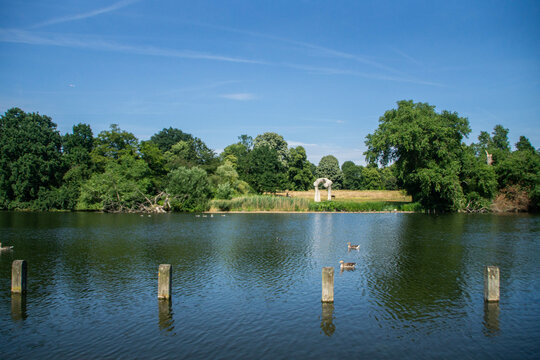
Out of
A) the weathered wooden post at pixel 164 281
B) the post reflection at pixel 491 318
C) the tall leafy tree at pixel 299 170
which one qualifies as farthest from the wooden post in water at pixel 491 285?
the tall leafy tree at pixel 299 170

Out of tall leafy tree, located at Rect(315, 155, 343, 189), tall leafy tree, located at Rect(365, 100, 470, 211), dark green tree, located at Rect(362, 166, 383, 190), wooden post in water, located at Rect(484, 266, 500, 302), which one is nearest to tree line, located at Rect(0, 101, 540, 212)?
tall leafy tree, located at Rect(365, 100, 470, 211)

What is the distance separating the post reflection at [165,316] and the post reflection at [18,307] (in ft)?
14.5

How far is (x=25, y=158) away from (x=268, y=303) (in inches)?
2468

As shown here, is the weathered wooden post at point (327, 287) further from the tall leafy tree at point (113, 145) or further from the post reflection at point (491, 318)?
the tall leafy tree at point (113, 145)

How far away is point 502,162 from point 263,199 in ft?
128

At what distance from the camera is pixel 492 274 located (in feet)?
46.6

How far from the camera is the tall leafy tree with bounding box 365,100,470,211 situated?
54562mm

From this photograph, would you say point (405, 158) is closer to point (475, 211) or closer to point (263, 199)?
point (475, 211)

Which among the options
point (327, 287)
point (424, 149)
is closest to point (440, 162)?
point (424, 149)

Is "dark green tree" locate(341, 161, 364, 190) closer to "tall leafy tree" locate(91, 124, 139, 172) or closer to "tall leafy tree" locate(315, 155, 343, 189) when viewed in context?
"tall leafy tree" locate(315, 155, 343, 189)

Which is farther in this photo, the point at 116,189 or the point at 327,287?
the point at 116,189

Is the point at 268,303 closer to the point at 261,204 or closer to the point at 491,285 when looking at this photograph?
the point at 491,285

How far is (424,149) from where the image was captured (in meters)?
56.3

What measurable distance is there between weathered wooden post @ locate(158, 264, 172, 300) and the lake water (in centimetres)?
52
